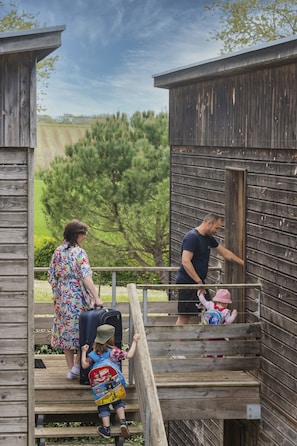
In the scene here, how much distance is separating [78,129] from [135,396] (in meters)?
50.1

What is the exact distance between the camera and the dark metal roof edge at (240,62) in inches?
420

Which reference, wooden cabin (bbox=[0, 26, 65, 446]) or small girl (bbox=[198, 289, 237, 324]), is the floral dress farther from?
small girl (bbox=[198, 289, 237, 324])

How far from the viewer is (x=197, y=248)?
12625mm

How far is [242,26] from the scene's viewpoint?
41250mm

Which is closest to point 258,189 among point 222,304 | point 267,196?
point 267,196

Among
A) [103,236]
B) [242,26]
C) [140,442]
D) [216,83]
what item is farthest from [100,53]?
[216,83]

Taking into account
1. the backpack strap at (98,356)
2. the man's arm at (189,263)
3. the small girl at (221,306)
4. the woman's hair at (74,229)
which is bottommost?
the backpack strap at (98,356)

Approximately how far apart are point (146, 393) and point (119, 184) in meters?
21.8

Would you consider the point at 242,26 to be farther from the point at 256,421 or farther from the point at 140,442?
the point at 256,421

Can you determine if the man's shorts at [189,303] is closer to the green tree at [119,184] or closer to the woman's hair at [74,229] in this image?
the woman's hair at [74,229]

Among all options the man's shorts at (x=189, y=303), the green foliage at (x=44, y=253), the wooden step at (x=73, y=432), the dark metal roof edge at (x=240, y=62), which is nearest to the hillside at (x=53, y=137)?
the green foliage at (x=44, y=253)

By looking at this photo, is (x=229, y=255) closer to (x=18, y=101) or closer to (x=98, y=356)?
(x=98, y=356)

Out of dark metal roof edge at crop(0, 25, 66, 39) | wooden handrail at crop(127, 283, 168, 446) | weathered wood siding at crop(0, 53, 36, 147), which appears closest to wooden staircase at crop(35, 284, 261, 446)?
wooden handrail at crop(127, 283, 168, 446)

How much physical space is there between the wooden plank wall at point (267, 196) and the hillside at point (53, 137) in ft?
152
